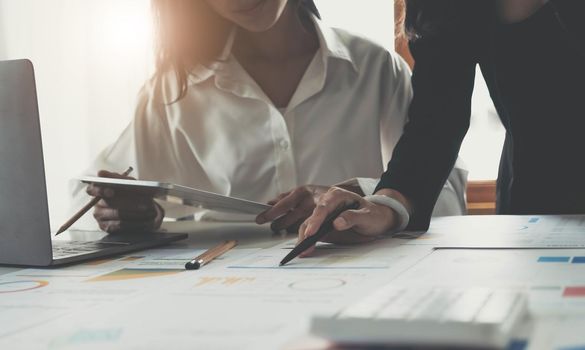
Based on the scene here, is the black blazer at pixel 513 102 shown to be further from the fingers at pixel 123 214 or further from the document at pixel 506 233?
the fingers at pixel 123 214

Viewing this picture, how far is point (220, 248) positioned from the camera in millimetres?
777

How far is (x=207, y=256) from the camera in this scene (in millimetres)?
722

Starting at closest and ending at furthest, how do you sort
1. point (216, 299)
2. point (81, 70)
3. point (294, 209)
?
1. point (216, 299)
2. point (294, 209)
3. point (81, 70)

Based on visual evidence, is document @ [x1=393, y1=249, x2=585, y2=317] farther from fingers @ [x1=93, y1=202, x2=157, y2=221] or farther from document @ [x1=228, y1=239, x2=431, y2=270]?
fingers @ [x1=93, y1=202, x2=157, y2=221]

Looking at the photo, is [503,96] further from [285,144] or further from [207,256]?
[207,256]

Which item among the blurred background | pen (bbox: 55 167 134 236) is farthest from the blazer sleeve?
the blurred background

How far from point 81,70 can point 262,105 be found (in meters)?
1.34

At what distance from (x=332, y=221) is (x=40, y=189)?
0.30 metres

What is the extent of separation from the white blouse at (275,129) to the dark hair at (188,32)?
4 cm

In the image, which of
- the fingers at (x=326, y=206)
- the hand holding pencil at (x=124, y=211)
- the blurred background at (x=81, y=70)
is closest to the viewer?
the fingers at (x=326, y=206)

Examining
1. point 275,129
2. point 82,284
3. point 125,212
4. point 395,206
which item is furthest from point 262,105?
point 82,284

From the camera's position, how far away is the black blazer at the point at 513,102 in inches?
37.8

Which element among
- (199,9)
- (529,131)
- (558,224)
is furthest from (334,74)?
(558,224)

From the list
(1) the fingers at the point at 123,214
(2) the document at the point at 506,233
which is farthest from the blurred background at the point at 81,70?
(2) the document at the point at 506,233
